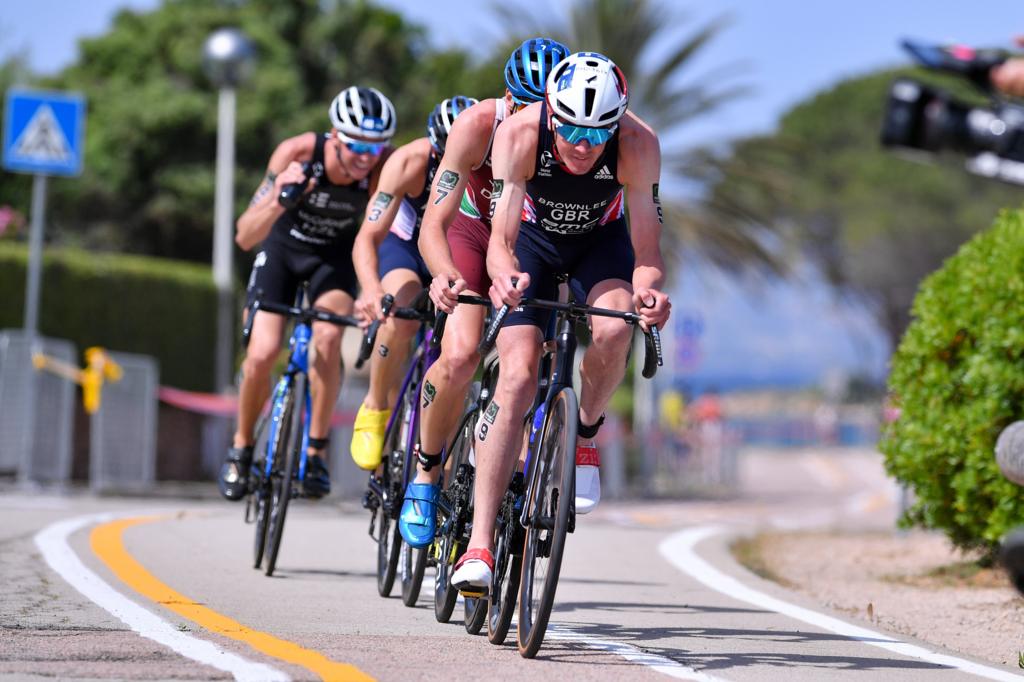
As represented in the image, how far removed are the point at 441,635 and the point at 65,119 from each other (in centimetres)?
1146

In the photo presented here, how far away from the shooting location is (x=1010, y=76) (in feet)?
15.8

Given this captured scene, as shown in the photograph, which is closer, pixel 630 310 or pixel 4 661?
pixel 4 661

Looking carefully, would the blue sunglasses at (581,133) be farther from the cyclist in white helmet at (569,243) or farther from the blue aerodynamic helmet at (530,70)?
the blue aerodynamic helmet at (530,70)

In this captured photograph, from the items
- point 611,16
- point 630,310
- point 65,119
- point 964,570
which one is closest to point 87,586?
point 630,310

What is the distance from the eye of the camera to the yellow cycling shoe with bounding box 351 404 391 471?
846 centimetres

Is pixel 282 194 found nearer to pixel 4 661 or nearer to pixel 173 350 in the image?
pixel 4 661

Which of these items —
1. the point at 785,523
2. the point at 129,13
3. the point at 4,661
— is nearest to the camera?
the point at 4,661

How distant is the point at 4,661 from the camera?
221 inches

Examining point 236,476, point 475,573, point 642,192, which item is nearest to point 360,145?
point 236,476

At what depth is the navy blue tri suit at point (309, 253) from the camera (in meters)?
9.27

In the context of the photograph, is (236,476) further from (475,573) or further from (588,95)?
(588,95)

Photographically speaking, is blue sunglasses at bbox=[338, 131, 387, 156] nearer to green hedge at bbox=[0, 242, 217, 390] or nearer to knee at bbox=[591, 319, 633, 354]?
knee at bbox=[591, 319, 633, 354]

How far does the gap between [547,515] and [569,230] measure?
111 cm

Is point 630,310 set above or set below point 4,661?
above
